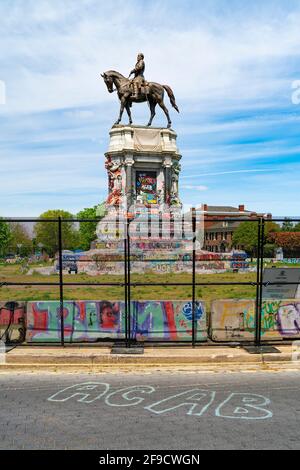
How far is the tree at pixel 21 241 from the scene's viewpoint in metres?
12.1

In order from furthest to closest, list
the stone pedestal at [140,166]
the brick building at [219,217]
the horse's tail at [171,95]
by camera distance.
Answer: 1. the brick building at [219,217]
2. the horse's tail at [171,95]
3. the stone pedestal at [140,166]

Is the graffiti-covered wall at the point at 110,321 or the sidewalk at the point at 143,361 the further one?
the graffiti-covered wall at the point at 110,321

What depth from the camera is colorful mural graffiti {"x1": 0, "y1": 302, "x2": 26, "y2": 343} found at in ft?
34.8

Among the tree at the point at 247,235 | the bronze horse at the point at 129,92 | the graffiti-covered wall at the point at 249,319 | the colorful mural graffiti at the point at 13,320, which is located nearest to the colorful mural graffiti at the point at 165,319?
the graffiti-covered wall at the point at 249,319

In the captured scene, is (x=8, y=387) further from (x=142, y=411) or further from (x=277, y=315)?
(x=277, y=315)

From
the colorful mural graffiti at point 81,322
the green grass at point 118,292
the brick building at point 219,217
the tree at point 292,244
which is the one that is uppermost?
the brick building at point 219,217

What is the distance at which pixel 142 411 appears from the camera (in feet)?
21.9

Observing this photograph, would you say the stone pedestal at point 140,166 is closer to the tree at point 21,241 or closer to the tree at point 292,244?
the tree at point 292,244

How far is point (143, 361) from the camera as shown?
9.27m

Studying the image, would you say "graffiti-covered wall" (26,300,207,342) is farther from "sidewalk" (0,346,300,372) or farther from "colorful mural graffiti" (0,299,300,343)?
"sidewalk" (0,346,300,372)

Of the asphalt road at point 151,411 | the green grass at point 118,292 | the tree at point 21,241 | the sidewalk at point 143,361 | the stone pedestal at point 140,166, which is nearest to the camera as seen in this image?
the asphalt road at point 151,411

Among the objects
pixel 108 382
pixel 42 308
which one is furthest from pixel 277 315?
pixel 42 308

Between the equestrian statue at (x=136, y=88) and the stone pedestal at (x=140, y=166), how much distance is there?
99.9 inches
